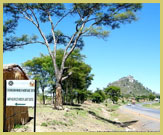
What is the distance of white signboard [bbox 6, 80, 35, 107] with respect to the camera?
668 cm

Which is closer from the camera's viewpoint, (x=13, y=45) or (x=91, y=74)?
(x=13, y=45)

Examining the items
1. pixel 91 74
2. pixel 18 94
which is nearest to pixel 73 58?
pixel 91 74

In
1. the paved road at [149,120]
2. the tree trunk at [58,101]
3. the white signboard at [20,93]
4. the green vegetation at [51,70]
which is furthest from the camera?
the green vegetation at [51,70]

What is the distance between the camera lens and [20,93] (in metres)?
6.69

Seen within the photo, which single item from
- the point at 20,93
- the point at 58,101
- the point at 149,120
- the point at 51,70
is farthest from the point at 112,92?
the point at 20,93

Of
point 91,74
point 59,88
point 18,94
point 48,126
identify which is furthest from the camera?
point 91,74

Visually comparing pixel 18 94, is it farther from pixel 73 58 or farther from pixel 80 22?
pixel 73 58

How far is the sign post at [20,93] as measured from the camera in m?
6.68

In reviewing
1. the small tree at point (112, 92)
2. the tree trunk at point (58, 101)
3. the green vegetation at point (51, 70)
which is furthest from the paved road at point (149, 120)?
the small tree at point (112, 92)

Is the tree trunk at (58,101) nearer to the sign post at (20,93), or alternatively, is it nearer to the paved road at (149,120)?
the paved road at (149,120)

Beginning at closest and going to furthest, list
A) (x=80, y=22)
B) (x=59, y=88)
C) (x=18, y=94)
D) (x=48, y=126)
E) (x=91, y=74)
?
(x=18, y=94), (x=48, y=126), (x=59, y=88), (x=80, y=22), (x=91, y=74)

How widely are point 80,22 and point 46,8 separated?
3319 mm

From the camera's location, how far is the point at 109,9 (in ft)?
65.7

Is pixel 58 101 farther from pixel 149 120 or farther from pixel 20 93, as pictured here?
pixel 20 93
